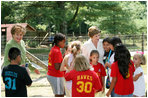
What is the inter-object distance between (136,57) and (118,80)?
101 cm

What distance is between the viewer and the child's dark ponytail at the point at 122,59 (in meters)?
3.67

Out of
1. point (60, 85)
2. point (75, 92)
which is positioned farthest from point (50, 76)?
point (75, 92)

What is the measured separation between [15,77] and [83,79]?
3.25ft

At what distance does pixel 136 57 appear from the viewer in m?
4.53

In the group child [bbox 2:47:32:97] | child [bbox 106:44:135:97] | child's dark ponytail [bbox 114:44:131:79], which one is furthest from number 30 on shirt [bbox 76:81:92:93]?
child [bbox 2:47:32:97]

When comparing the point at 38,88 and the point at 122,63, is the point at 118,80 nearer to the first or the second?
the point at 122,63

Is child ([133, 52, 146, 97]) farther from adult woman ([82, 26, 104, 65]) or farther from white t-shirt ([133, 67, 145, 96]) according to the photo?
adult woman ([82, 26, 104, 65])

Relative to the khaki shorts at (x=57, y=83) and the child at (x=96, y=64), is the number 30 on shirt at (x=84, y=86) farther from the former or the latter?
the khaki shorts at (x=57, y=83)

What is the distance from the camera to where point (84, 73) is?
346cm

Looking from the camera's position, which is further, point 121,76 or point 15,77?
point 121,76

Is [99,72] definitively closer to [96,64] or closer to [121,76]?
[96,64]

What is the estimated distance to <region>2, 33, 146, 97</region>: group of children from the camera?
3447mm

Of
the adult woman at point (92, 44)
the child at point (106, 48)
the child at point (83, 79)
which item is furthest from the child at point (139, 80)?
the child at point (83, 79)

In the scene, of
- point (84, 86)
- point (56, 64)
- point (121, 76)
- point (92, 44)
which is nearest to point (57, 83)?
point (56, 64)
